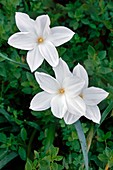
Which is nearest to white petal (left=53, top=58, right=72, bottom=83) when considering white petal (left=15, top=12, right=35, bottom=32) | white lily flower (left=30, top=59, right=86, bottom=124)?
white lily flower (left=30, top=59, right=86, bottom=124)

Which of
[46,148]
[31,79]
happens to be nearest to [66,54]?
[31,79]

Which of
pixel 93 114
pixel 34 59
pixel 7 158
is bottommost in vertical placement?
pixel 7 158

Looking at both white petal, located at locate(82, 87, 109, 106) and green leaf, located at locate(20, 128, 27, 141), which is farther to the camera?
green leaf, located at locate(20, 128, 27, 141)

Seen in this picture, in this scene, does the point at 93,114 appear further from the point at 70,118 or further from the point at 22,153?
the point at 22,153

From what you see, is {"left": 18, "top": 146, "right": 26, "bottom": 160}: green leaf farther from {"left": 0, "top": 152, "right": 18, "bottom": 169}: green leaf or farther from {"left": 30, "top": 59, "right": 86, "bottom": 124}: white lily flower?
{"left": 30, "top": 59, "right": 86, "bottom": 124}: white lily flower

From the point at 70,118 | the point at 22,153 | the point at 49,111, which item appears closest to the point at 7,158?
the point at 22,153

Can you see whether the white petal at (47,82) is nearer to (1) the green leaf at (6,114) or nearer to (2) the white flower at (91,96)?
(2) the white flower at (91,96)

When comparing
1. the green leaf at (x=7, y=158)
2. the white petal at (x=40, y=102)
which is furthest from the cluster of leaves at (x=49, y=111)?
the white petal at (x=40, y=102)
